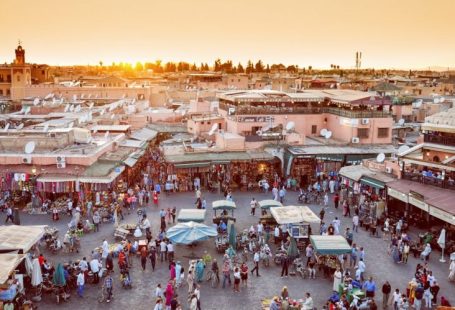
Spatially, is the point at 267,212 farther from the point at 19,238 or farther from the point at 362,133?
the point at 362,133

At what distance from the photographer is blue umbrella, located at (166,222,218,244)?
1811 centimetres

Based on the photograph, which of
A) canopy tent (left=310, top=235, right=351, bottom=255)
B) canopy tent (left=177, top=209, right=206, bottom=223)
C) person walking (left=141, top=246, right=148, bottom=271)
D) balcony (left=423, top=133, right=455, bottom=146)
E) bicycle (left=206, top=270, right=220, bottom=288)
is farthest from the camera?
balcony (left=423, top=133, right=455, bottom=146)

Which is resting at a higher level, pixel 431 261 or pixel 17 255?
pixel 17 255

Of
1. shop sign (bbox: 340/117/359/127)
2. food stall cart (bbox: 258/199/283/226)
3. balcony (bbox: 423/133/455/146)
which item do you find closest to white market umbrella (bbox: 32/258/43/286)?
food stall cart (bbox: 258/199/283/226)

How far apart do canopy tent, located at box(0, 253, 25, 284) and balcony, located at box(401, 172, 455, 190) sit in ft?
56.9

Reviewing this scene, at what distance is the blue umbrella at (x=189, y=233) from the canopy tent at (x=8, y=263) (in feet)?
17.6

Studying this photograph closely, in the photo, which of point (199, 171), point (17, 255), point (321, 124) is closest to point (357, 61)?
point (321, 124)

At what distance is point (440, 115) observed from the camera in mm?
24641

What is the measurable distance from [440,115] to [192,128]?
68.8 feet

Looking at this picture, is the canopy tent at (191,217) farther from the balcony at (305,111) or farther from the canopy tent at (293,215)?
the balcony at (305,111)

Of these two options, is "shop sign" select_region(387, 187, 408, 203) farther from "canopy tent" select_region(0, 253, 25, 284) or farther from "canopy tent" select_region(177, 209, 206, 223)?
"canopy tent" select_region(0, 253, 25, 284)

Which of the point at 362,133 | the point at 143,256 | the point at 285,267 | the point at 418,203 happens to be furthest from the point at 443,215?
the point at 362,133

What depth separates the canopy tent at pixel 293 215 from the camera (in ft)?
63.6

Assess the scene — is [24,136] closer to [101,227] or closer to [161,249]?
[101,227]
